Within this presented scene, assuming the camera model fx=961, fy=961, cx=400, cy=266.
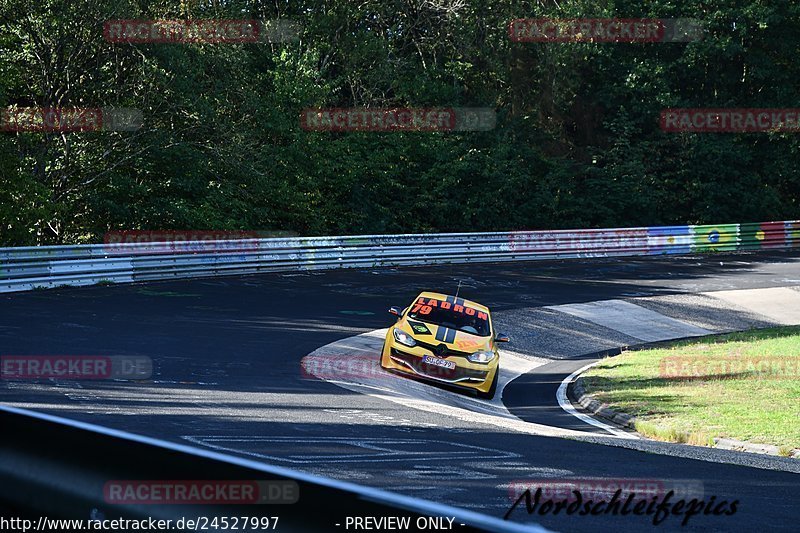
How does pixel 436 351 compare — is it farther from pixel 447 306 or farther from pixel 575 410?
pixel 575 410

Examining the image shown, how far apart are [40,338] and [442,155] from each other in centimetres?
2654

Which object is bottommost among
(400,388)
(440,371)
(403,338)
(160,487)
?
(400,388)

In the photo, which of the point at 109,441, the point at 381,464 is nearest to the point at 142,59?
the point at 381,464

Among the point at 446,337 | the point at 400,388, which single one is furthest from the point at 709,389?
the point at 400,388

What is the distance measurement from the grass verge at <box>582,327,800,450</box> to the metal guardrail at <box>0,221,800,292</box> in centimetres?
1084

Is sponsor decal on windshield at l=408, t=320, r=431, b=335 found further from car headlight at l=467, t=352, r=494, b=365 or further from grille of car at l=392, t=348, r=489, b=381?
car headlight at l=467, t=352, r=494, b=365

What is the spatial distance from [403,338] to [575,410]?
3.19 m

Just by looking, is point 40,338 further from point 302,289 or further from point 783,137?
point 783,137

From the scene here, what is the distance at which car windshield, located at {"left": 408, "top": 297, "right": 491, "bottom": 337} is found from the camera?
1712cm

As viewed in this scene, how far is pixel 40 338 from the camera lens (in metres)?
15.3

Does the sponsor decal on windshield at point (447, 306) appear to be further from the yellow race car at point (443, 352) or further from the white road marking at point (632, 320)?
the white road marking at point (632, 320)

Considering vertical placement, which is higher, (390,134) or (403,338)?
(390,134)

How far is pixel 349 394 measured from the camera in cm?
1327

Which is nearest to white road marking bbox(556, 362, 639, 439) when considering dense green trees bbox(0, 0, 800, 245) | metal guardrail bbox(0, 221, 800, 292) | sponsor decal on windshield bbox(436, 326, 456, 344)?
sponsor decal on windshield bbox(436, 326, 456, 344)
